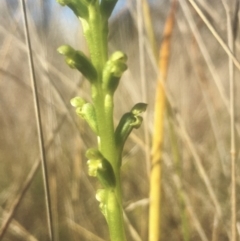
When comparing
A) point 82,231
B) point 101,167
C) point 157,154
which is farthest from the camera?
point 82,231

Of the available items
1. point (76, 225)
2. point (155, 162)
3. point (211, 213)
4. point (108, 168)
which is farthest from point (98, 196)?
point (211, 213)

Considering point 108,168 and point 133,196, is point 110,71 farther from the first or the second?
point 133,196

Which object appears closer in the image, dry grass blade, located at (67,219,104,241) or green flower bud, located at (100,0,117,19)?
green flower bud, located at (100,0,117,19)

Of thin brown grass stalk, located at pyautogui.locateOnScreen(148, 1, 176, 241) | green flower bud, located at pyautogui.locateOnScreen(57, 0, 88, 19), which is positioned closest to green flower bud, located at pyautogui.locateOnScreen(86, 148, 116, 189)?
green flower bud, located at pyautogui.locateOnScreen(57, 0, 88, 19)

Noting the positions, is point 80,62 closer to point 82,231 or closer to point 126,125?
point 126,125

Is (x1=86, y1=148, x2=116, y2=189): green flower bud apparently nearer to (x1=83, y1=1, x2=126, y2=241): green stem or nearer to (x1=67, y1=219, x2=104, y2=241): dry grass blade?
(x1=83, y1=1, x2=126, y2=241): green stem

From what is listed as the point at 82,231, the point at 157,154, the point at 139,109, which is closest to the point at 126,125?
the point at 139,109

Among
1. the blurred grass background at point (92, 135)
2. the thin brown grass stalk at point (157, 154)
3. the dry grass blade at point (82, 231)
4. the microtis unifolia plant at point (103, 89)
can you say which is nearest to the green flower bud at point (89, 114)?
the microtis unifolia plant at point (103, 89)
